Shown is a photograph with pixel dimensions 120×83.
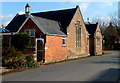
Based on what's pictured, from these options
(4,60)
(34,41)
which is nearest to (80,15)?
(34,41)

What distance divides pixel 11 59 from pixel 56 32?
28.7 ft

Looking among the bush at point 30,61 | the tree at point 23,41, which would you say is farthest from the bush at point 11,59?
the tree at point 23,41

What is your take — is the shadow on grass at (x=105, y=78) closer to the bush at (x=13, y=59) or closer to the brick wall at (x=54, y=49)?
the bush at (x=13, y=59)

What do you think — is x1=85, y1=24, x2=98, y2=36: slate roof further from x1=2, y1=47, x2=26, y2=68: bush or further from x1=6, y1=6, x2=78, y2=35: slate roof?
x1=2, y1=47, x2=26, y2=68: bush

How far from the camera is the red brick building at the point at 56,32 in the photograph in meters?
20.8

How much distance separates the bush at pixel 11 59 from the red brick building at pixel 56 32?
9.93ft

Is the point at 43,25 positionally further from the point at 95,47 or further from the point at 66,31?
the point at 95,47

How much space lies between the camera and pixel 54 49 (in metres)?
22.2

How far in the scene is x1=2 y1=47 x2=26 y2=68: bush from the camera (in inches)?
625

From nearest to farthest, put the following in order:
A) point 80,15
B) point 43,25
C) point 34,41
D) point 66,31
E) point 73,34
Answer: point 34,41 → point 43,25 → point 66,31 → point 73,34 → point 80,15

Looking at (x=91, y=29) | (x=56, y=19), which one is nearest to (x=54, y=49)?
(x=56, y=19)

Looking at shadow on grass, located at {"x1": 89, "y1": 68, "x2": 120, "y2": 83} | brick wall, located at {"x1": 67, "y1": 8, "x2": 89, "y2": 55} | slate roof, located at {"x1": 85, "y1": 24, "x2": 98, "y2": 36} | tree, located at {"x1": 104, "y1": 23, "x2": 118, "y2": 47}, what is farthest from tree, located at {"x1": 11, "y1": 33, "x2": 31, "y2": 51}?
tree, located at {"x1": 104, "y1": 23, "x2": 118, "y2": 47}

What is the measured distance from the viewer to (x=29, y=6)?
2647cm

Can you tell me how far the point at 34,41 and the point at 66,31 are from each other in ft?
22.7
